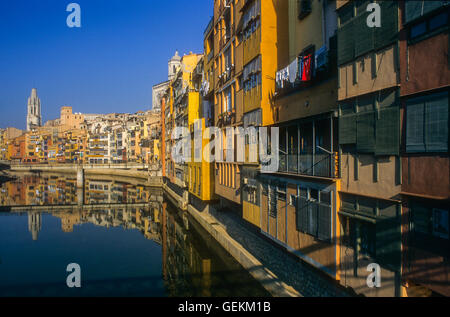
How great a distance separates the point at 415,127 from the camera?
28.8 feet

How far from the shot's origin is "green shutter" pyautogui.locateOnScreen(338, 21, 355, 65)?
10.9 meters

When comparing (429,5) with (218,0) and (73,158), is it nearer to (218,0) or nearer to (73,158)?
(218,0)

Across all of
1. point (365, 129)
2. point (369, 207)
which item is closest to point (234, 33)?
point (365, 129)

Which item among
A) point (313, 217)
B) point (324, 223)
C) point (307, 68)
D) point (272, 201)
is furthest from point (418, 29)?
point (272, 201)

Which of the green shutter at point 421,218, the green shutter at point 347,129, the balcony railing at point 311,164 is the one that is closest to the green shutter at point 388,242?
the green shutter at point 421,218

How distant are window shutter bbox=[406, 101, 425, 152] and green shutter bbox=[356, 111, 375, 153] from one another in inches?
48.6

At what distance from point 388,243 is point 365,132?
348cm

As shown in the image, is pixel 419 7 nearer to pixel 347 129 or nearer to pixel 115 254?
pixel 347 129

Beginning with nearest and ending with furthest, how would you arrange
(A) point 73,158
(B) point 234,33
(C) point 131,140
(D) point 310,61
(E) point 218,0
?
(D) point 310,61 < (B) point 234,33 < (E) point 218,0 < (C) point 131,140 < (A) point 73,158

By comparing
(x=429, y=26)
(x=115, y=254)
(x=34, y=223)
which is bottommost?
(x=115, y=254)

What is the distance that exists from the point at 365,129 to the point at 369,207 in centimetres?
253

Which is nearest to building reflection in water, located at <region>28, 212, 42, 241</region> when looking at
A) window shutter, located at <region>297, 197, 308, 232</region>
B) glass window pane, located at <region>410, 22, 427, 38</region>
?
window shutter, located at <region>297, 197, 308, 232</region>

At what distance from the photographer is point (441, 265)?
8.24m

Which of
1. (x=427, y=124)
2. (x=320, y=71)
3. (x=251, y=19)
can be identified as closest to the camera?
(x=427, y=124)
